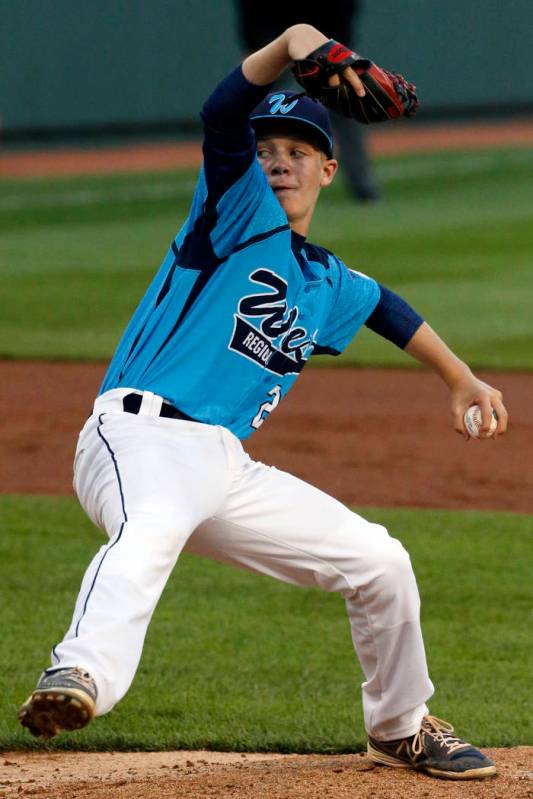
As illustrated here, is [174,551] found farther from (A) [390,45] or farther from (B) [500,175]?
(A) [390,45]

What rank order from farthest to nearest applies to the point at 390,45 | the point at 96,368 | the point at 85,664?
the point at 390,45, the point at 96,368, the point at 85,664

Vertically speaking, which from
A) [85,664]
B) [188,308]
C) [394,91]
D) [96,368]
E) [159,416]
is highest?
[394,91]

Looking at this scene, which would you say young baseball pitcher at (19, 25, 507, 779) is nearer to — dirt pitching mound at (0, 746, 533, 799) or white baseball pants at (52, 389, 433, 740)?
white baseball pants at (52, 389, 433, 740)

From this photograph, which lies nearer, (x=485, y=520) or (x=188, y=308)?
(x=188, y=308)

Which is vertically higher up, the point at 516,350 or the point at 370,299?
the point at 370,299

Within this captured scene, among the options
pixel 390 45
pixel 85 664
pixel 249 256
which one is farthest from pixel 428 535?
pixel 390 45

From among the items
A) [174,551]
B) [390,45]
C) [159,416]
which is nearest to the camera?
[174,551]

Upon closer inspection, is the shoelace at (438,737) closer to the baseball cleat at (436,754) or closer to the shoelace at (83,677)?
the baseball cleat at (436,754)

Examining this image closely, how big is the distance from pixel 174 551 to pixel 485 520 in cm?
366

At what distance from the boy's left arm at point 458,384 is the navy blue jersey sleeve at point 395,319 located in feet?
0.06

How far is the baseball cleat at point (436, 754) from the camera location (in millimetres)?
3689

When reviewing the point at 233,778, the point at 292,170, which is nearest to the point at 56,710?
the point at 233,778

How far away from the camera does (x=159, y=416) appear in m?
3.40

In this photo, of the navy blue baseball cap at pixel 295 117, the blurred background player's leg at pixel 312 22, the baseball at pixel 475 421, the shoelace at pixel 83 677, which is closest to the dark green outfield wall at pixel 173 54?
the blurred background player's leg at pixel 312 22
